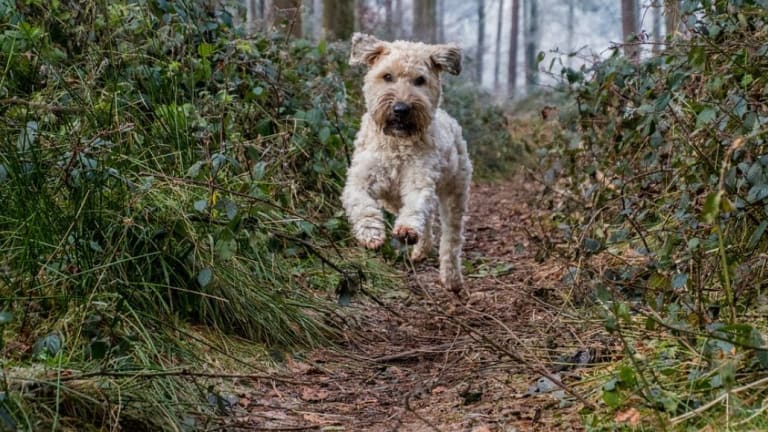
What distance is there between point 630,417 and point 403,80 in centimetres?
328

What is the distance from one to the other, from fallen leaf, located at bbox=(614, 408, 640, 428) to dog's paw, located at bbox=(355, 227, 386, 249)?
2.02 metres

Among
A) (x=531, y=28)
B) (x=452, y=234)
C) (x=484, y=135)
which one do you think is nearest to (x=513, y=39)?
(x=531, y=28)

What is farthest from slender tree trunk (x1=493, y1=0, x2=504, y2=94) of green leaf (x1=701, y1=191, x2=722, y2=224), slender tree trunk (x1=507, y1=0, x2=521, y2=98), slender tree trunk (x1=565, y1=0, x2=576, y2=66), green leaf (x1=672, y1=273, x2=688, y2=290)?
green leaf (x1=701, y1=191, x2=722, y2=224)

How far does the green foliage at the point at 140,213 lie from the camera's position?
2.94 metres

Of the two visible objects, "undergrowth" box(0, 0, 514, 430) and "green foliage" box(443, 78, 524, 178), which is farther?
"green foliage" box(443, 78, 524, 178)

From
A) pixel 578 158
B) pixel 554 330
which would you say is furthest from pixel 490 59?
pixel 554 330

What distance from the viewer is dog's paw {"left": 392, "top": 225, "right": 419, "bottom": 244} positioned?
4.46m

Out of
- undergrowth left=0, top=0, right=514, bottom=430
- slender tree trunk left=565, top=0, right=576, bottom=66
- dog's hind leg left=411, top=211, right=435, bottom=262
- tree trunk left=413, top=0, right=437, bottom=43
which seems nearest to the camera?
undergrowth left=0, top=0, right=514, bottom=430

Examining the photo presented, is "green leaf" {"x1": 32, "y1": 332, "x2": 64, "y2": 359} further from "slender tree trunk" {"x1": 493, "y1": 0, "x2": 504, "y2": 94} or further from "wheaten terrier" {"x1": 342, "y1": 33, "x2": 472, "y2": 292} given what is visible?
"slender tree trunk" {"x1": 493, "y1": 0, "x2": 504, "y2": 94}

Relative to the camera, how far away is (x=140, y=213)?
3691mm

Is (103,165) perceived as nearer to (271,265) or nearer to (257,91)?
(271,265)

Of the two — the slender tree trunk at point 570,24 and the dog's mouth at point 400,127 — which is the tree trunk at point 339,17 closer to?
the dog's mouth at point 400,127

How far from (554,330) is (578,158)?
3.19m

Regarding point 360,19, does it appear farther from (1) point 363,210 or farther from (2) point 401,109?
(1) point 363,210
